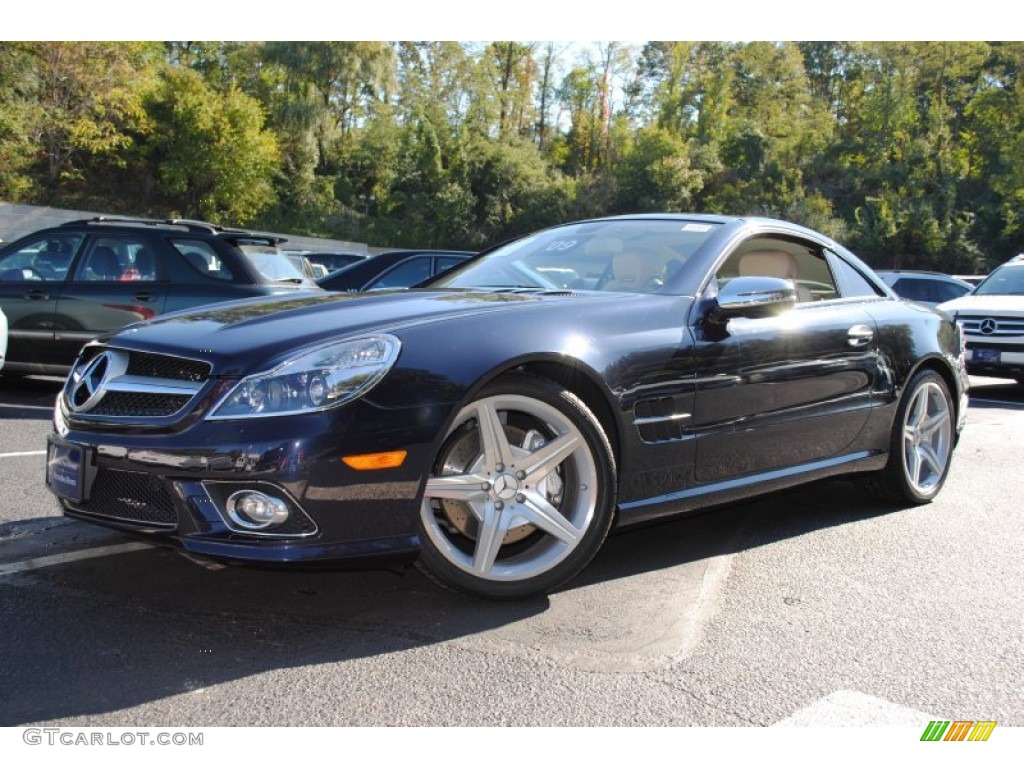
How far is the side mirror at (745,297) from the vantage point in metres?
3.85

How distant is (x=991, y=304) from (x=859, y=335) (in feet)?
27.3

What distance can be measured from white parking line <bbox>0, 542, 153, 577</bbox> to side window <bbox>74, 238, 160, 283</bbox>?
4.91m

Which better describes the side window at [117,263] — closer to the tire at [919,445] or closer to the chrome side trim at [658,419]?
the chrome side trim at [658,419]

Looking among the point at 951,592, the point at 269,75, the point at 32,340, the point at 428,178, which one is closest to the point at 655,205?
the point at 428,178

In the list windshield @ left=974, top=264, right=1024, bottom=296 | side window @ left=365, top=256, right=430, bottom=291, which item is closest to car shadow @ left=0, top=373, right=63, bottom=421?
side window @ left=365, top=256, right=430, bottom=291

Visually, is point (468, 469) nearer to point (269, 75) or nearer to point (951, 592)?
point (951, 592)

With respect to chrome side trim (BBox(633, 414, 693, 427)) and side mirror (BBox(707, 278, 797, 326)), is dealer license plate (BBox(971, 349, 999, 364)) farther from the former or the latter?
chrome side trim (BBox(633, 414, 693, 427))

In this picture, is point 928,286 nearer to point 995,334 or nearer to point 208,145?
point 995,334

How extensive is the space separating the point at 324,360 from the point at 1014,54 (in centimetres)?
5984

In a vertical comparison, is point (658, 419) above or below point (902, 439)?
above

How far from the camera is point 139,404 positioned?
10.2 ft

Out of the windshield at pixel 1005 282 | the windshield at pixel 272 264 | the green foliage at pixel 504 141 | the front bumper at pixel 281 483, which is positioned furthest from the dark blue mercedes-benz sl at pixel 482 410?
→ the green foliage at pixel 504 141

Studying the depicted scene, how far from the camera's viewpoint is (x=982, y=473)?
6.18 meters

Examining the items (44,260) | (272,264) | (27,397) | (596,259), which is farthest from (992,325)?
(27,397)
